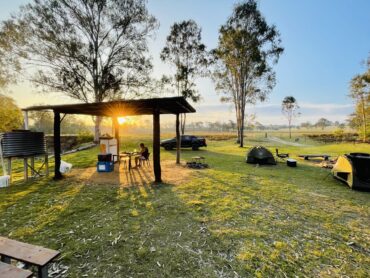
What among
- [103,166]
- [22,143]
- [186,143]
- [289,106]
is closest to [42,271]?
[22,143]

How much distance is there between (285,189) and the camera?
6.01 metres

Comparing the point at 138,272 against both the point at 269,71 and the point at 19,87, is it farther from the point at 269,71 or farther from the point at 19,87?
the point at 269,71

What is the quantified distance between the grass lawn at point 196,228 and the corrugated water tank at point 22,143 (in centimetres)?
115

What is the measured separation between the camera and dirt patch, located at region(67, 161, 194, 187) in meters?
6.83

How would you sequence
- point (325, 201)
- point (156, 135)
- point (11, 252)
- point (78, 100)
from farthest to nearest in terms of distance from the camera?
point (78, 100), point (156, 135), point (325, 201), point (11, 252)

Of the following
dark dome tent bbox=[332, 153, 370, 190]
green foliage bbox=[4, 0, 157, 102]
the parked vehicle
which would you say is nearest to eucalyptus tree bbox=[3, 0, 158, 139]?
green foliage bbox=[4, 0, 157, 102]

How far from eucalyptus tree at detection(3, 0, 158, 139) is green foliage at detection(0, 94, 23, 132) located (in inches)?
298

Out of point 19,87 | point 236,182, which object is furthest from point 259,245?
point 19,87

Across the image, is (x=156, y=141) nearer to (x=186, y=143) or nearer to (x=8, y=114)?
(x=186, y=143)

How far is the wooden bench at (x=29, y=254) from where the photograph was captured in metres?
1.98

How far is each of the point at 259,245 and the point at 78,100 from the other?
694 inches

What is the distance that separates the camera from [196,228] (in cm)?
361

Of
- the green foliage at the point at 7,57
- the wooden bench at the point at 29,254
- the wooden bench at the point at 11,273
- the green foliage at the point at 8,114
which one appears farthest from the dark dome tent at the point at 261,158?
the green foliage at the point at 8,114

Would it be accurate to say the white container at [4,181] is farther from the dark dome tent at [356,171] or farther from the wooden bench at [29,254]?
the dark dome tent at [356,171]
